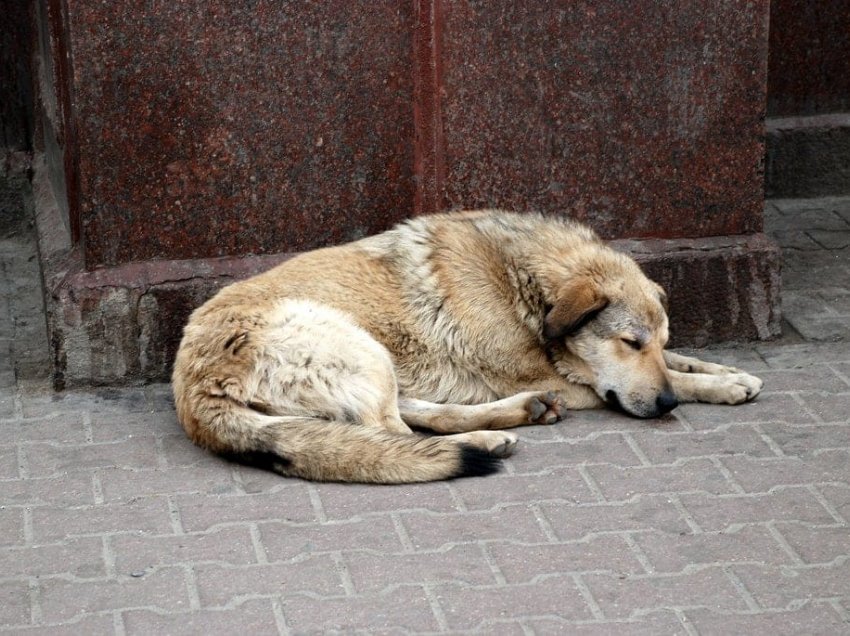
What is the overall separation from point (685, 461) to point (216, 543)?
203cm

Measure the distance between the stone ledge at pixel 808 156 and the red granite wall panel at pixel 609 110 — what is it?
236cm

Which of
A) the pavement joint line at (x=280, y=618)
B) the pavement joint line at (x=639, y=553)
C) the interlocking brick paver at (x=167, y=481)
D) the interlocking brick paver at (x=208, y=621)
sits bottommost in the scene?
the pavement joint line at (x=639, y=553)

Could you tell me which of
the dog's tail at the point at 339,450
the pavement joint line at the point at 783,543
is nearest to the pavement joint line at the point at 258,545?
the dog's tail at the point at 339,450

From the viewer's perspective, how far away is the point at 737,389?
20.0 ft

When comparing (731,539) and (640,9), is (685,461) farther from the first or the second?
(640,9)

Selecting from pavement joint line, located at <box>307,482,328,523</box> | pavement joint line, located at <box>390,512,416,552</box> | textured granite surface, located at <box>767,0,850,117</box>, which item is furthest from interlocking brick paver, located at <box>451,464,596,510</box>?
textured granite surface, located at <box>767,0,850,117</box>

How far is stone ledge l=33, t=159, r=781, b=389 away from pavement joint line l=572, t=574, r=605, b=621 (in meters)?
2.57

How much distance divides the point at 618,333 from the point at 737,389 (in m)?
0.68

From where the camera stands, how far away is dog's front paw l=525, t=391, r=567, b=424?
5918mm

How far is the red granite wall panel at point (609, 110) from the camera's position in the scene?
21.1ft

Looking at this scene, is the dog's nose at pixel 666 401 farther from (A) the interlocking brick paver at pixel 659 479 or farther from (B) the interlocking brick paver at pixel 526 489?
(B) the interlocking brick paver at pixel 526 489

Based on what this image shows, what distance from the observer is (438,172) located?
6.59m

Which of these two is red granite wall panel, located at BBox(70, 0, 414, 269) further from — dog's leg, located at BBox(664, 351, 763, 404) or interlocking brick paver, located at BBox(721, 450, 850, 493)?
interlocking brick paver, located at BBox(721, 450, 850, 493)

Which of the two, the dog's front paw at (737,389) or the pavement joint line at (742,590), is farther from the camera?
the dog's front paw at (737,389)
